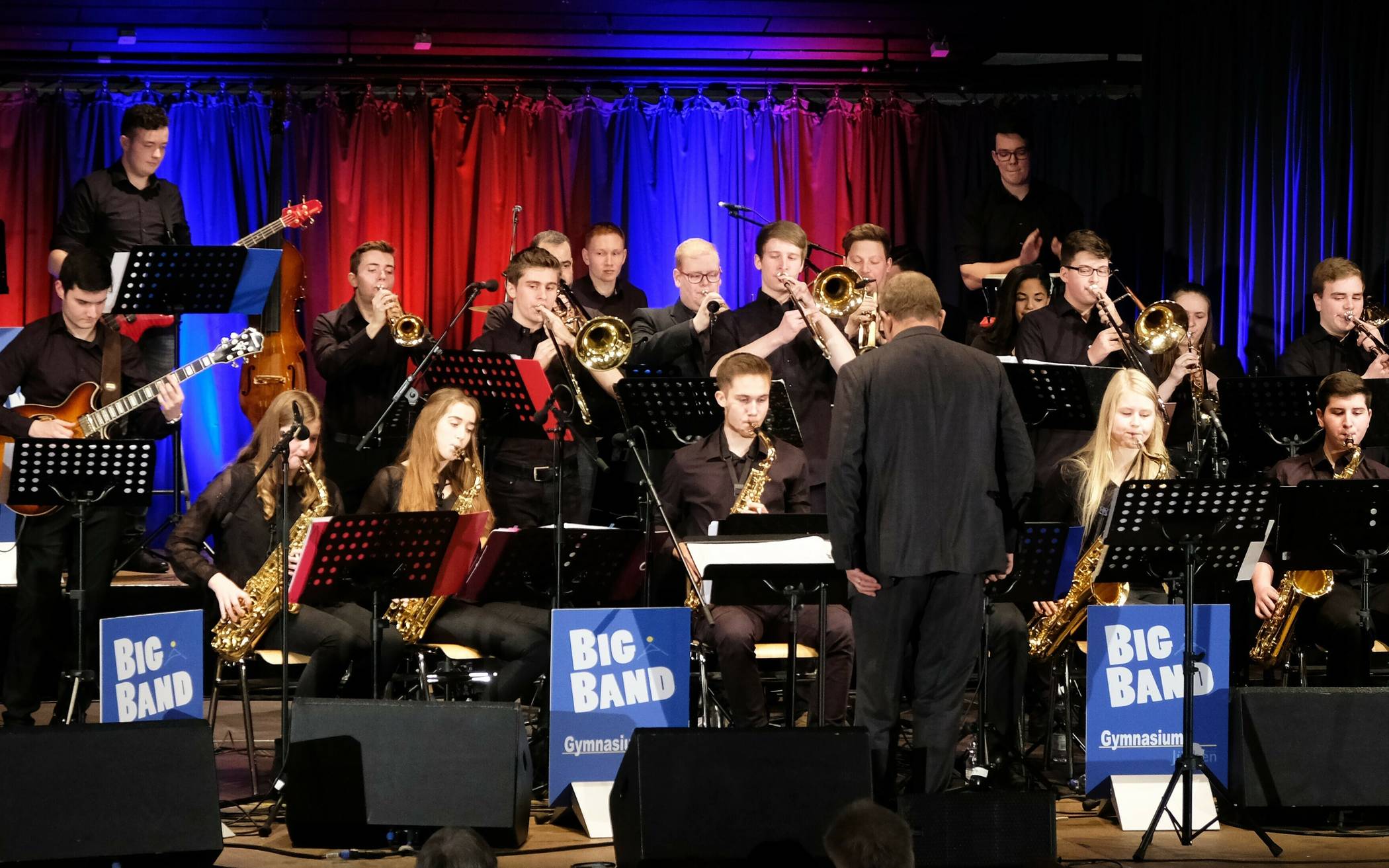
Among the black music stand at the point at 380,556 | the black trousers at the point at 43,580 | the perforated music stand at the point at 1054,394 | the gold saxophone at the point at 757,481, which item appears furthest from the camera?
the black trousers at the point at 43,580

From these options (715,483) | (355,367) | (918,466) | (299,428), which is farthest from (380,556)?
(355,367)

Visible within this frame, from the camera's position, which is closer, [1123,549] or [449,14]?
[1123,549]

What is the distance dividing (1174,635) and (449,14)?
506 centimetres

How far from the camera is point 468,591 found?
5895 mm

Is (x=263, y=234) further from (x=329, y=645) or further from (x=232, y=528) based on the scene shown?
(x=329, y=645)

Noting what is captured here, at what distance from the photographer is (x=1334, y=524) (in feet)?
18.6

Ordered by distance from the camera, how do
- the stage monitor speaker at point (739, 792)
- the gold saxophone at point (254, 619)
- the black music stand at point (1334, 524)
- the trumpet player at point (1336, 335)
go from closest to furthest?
the stage monitor speaker at point (739, 792)
the black music stand at point (1334, 524)
the gold saxophone at point (254, 619)
the trumpet player at point (1336, 335)

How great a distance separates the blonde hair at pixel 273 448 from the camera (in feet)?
20.1

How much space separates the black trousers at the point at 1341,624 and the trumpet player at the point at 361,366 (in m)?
4.05

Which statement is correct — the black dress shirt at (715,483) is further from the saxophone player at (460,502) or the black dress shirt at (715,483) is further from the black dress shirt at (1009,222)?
the black dress shirt at (1009,222)

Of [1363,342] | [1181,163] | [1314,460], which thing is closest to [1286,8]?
[1181,163]

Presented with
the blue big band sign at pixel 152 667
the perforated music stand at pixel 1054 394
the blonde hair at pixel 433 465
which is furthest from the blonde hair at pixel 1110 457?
the blue big band sign at pixel 152 667

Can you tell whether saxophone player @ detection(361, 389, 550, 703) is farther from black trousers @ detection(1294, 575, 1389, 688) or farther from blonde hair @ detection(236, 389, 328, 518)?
black trousers @ detection(1294, 575, 1389, 688)

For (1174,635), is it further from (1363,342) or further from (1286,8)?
(1286,8)
